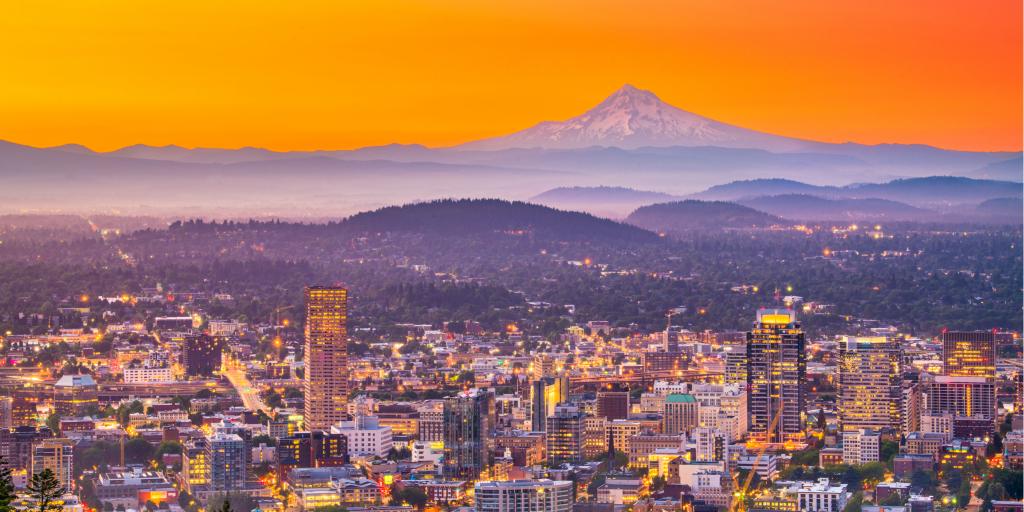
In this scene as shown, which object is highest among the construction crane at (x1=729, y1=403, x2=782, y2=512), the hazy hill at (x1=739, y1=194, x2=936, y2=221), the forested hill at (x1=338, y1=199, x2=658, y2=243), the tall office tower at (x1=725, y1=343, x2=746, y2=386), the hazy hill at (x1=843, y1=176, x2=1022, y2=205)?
the hazy hill at (x1=843, y1=176, x2=1022, y2=205)

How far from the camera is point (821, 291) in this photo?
55.9 meters

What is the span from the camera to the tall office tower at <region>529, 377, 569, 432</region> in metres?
29.8

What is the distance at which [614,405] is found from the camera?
31.8 meters

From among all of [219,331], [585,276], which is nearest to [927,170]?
[585,276]

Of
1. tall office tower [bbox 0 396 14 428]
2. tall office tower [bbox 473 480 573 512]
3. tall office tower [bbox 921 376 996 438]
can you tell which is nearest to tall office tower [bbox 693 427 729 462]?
tall office tower [bbox 921 376 996 438]

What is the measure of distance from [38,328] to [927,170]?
1897 inches

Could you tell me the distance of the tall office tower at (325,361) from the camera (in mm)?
32375

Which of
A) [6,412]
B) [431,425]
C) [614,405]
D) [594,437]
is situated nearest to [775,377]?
[614,405]

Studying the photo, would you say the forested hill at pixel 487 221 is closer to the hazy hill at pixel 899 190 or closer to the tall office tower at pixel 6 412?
the hazy hill at pixel 899 190

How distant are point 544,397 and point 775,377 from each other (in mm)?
4002

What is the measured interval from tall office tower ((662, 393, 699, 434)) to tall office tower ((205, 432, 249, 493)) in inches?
269

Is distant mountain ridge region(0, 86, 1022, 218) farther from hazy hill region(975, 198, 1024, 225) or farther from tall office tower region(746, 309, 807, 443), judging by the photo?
tall office tower region(746, 309, 807, 443)

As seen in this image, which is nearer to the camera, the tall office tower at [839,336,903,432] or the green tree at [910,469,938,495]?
the green tree at [910,469,938,495]

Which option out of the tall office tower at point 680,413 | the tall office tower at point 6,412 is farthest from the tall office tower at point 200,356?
the tall office tower at point 680,413
